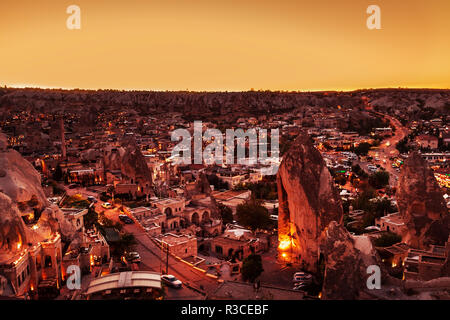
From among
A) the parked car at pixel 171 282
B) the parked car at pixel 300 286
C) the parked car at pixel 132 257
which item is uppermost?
the parked car at pixel 171 282

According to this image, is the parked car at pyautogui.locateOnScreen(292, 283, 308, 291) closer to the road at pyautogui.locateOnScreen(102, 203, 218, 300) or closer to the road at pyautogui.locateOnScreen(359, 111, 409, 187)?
the road at pyautogui.locateOnScreen(102, 203, 218, 300)

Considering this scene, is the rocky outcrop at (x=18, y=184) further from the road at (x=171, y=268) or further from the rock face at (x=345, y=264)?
the rock face at (x=345, y=264)

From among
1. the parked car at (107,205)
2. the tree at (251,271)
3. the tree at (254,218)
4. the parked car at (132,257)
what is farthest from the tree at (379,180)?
the parked car at (132,257)

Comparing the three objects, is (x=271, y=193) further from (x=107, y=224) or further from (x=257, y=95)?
(x=257, y=95)

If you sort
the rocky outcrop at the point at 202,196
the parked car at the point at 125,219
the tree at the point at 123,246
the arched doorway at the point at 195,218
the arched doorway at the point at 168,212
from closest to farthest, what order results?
the tree at the point at 123,246, the parked car at the point at 125,219, the arched doorway at the point at 168,212, the arched doorway at the point at 195,218, the rocky outcrop at the point at 202,196
